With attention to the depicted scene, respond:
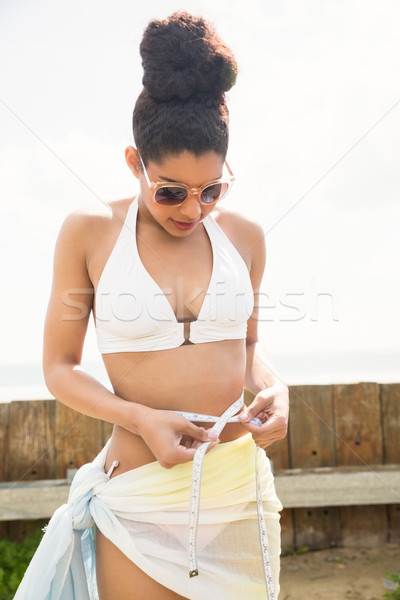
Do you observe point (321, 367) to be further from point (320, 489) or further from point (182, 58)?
point (182, 58)

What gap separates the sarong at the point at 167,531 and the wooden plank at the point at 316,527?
218 centimetres

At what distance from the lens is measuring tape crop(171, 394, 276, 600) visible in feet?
5.29

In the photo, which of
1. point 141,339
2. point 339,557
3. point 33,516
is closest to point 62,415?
point 33,516

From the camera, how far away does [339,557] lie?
12.4ft

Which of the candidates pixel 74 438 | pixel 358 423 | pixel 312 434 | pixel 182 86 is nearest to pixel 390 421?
pixel 358 423

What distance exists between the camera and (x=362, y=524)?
3891mm

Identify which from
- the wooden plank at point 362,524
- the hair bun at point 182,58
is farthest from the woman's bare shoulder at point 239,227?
the wooden plank at point 362,524

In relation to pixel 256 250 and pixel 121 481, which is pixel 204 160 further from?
pixel 121 481

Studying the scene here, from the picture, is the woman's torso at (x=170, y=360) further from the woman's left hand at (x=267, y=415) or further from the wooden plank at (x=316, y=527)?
the wooden plank at (x=316, y=527)

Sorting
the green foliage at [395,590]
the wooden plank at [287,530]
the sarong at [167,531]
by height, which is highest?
the sarong at [167,531]

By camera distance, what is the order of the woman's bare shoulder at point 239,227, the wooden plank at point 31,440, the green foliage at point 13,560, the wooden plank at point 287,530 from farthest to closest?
the wooden plank at point 287,530
the wooden plank at point 31,440
the green foliage at point 13,560
the woman's bare shoulder at point 239,227

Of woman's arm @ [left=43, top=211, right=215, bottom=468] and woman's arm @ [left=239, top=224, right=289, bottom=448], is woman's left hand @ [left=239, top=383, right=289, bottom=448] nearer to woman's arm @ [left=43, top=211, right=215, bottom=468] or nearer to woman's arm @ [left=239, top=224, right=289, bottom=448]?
woman's arm @ [left=239, top=224, right=289, bottom=448]

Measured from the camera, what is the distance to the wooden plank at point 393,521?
153 inches

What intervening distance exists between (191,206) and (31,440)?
2541 millimetres
